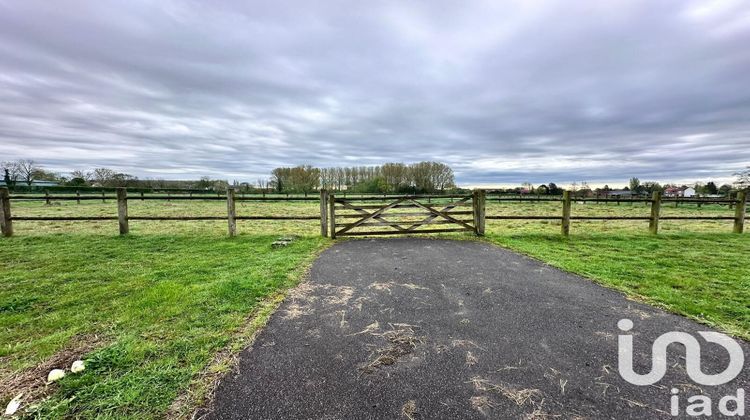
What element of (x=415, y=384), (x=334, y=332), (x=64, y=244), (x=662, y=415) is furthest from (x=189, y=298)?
(x=64, y=244)

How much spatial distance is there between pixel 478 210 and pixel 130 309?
862cm

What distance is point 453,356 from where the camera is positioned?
2.62 meters

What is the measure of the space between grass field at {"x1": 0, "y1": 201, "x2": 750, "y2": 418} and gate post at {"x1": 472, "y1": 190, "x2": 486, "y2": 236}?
1.26m

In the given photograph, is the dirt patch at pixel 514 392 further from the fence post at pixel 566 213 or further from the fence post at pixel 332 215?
the fence post at pixel 566 213

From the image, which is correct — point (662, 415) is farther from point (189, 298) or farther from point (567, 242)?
point (567, 242)

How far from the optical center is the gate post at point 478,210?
9.34 m

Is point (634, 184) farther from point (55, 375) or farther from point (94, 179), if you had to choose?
point (94, 179)

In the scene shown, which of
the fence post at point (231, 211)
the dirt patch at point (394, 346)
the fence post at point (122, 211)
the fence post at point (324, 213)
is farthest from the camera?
the fence post at point (324, 213)

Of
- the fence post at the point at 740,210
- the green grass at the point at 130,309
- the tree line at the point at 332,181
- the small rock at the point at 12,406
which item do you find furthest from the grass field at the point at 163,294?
the tree line at the point at 332,181

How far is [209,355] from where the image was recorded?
2607 mm

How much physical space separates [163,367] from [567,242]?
955 cm

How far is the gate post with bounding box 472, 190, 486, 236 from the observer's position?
30.7 ft

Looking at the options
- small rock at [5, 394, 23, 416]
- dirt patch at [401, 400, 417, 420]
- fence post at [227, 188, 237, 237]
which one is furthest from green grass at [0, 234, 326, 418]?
fence post at [227, 188, 237, 237]

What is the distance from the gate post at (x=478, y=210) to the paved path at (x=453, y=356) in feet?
15.3
